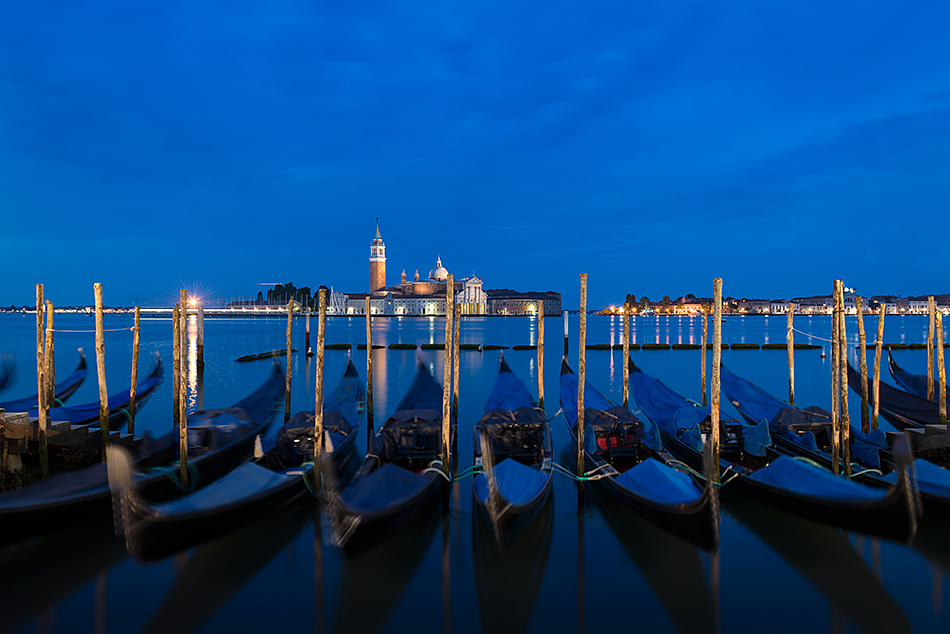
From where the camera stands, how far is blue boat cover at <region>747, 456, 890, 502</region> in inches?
161

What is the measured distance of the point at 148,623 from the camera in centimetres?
361

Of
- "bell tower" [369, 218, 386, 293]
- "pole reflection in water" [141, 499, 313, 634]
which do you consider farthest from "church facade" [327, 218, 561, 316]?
"pole reflection in water" [141, 499, 313, 634]

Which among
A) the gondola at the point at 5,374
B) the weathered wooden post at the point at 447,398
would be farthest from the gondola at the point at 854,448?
the gondola at the point at 5,374

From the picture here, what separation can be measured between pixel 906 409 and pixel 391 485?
8475 mm

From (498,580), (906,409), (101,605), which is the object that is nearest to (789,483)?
(498,580)

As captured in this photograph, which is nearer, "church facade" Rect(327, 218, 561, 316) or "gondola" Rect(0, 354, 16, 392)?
"gondola" Rect(0, 354, 16, 392)

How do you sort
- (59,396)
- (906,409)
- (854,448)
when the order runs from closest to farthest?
(854,448) < (906,409) < (59,396)

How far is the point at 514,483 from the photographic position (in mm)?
4645

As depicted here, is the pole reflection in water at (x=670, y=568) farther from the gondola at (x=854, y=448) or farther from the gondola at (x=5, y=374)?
the gondola at (x=5, y=374)

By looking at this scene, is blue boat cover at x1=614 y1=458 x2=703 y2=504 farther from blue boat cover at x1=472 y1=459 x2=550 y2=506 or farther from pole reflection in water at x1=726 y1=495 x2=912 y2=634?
pole reflection in water at x1=726 y1=495 x2=912 y2=634

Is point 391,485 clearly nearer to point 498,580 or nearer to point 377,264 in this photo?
point 498,580

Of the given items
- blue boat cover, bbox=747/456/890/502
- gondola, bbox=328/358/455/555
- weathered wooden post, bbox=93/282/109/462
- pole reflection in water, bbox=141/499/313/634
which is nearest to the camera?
pole reflection in water, bbox=141/499/313/634

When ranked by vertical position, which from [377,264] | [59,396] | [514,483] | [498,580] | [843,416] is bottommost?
[498,580]

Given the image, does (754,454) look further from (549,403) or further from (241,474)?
(549,403)
